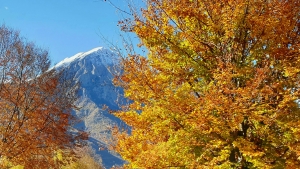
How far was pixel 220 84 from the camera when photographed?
667cm

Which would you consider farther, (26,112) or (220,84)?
(26,112)

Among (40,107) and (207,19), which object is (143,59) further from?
(40,107)

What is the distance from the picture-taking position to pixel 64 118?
18328 mm

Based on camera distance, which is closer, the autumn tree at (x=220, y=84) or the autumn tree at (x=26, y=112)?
the autumn tree at (x=220, y=84)

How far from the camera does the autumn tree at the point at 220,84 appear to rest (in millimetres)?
6457

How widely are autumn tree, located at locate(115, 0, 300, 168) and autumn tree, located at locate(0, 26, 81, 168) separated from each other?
28.6 feet

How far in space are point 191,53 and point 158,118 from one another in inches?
78.5

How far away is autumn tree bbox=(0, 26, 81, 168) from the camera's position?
14.5 meters

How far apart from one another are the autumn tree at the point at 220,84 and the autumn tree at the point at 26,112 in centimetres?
872

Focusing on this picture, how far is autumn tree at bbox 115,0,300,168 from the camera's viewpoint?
6457 millimetres

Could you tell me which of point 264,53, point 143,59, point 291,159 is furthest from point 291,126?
point 143,59

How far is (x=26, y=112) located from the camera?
1552 centimetres

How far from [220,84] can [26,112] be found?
12317 millimetres

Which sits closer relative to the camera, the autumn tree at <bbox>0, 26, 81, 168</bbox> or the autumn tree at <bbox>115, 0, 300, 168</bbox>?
the autumn tree at <bbox>115, 0, 300, 168</bbox>
